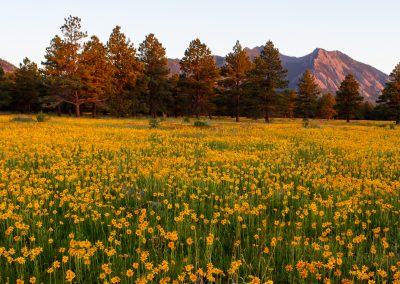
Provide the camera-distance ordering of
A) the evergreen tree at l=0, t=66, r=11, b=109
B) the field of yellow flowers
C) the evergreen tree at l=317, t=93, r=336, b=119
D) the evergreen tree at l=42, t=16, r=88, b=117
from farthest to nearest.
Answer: the evergreen tree at l=317, t=93, r=336, b=119, the evergreen tree at l=0, t=66, r=11, b=109, the evergreen tree at l=42, t=16, r=88, b=117, the field of yellow flowers

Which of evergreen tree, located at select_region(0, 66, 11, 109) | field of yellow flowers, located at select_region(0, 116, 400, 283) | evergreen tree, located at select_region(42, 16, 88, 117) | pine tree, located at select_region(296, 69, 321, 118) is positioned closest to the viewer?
field of yellow flowers, located at select_region(0, 116, 400, 283)

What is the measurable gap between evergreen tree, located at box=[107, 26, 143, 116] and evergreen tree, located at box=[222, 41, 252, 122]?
15277 millimetres

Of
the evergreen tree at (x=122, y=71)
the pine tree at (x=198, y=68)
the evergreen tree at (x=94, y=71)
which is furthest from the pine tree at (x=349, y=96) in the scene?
the evergreen tree at (x=94, y=71)

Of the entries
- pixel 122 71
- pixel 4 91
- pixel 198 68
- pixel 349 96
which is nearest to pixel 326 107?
pixel 349 96

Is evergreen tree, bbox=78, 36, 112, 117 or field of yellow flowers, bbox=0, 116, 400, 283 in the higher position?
evergreen tree, bbox=78, 36, 112, 117

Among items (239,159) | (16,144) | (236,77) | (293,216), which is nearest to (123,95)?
(236,77)

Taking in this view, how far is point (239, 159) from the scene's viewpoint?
891 cm

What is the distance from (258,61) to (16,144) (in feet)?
143

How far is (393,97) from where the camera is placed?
54.7 metres

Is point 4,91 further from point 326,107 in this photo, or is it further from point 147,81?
point 326,107

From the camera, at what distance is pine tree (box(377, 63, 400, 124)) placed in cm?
5400

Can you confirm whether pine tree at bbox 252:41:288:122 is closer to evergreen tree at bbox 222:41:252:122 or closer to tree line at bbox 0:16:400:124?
tree line at bbox 0:16:400:124

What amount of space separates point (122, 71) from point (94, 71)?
8.10 m

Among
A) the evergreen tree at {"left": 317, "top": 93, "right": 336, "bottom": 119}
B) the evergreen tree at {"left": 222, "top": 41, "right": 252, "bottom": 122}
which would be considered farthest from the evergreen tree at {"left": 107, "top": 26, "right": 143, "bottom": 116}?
the evergreen tree at {"left": 317, "top": 93, "right": 336, "bottom": 119}
